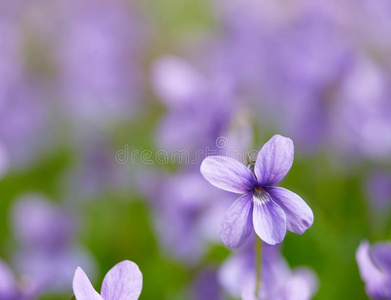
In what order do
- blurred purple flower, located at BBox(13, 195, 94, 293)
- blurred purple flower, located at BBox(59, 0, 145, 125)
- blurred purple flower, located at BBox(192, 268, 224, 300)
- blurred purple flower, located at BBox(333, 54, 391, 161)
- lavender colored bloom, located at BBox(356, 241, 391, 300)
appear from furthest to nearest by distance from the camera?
blurred purple flower, located at BBox(59, 0, 145, 125), blurred purple flower, located at BBox(333, 54, 391, 161), blurred purple flower, located at BBox(13, 195, 94, 293), blurred purple flower, located at BBox(192, 268, 224, 300), lavender colored bloom, located at BBox(356, 241, 391, 300)

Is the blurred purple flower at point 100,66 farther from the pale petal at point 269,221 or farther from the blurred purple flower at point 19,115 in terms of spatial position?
the pale petal at point 269,221

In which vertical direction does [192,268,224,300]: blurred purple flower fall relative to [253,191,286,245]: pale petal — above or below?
below

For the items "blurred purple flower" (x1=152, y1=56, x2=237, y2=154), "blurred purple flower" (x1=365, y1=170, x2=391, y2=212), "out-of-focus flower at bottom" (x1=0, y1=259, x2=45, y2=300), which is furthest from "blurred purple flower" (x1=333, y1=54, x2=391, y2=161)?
"out-of-focus flower at bottom" (x1=0, y1=259, x2=45, y2=300)

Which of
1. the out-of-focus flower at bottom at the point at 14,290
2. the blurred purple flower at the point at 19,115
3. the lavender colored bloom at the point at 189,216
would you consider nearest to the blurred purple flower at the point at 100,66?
the blurred purple flower at the point at 19,115

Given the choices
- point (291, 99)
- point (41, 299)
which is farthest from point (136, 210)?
point (291, 99)

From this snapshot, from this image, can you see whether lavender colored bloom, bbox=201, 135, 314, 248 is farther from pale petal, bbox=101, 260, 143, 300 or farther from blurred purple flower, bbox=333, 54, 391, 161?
blurred purple flower, bbox=333, 54, 391, 161

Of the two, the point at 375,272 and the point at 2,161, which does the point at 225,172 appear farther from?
the point at 2,161

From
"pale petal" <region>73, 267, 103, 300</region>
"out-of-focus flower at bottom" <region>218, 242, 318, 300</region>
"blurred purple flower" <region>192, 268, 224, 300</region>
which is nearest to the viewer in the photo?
"pale petal" <region>73, 267, 103, 300</region>
